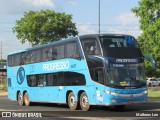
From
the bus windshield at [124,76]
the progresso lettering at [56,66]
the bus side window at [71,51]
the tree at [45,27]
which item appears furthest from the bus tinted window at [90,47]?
the tree at [45,27]

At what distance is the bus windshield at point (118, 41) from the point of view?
2062 centimetres

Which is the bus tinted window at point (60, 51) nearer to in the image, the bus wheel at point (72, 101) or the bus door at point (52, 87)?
the bus door at point (52, 87)

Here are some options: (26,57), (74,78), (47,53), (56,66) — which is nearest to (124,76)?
(74,78)

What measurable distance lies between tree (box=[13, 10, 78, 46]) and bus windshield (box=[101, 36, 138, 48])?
38.3 m

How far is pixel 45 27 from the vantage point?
5934 cm

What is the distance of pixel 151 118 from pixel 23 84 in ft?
45.6

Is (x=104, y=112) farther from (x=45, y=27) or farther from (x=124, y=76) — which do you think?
(x=45, y=27)

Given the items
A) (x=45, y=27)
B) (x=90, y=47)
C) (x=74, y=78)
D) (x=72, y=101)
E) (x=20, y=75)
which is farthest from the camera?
(x=45, y=27)

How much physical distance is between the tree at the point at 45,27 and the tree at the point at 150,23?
16409mm

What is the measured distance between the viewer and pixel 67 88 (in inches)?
909

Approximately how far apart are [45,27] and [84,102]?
38.6m

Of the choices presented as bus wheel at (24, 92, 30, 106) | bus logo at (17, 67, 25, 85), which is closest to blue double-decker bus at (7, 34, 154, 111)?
bus wheel at (24, 92, 30, 106)

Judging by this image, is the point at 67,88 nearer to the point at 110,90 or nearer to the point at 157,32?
the point at 110,90

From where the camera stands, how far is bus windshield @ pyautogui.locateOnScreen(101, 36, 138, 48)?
67.7 feet
